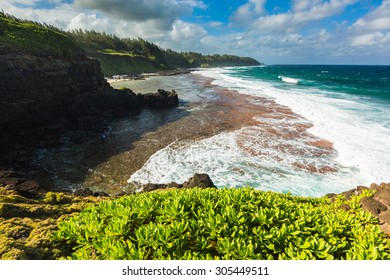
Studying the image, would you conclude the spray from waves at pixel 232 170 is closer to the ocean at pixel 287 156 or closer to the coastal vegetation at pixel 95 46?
the ocean at pixel 287 156

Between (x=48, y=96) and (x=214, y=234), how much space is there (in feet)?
85.6

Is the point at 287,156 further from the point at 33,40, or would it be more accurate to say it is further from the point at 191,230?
the point at 33,40

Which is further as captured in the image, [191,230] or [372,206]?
[372,206]

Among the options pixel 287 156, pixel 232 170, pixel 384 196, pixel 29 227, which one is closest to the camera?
pixel 29 227

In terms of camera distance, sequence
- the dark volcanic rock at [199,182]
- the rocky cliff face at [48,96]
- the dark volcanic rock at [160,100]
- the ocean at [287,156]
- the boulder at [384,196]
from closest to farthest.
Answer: the boulder at [384,196] → the dark volcanic rock at [199,182] → the ocean at [287,156] → the rocky cliff face at [48,96] → the dark volcanic rock at [160,100]

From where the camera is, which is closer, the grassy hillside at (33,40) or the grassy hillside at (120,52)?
the grassy hillside at (33,40)

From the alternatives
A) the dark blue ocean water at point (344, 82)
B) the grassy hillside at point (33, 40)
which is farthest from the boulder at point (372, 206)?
the dark blue ocean water at point (344, 82)

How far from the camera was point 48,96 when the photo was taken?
954 inches

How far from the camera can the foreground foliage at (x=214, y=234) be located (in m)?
3.59

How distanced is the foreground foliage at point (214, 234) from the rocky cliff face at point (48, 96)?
18399mm

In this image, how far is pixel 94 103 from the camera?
2880 centimetres

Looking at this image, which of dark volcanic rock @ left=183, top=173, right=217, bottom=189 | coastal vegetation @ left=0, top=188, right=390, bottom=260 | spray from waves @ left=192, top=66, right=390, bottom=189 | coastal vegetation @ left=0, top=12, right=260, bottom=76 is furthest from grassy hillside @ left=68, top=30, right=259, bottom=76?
coastal vegetation @ left=0, top=188, right=390, bottom=260

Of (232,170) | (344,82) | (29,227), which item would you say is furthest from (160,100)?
(344,82)
